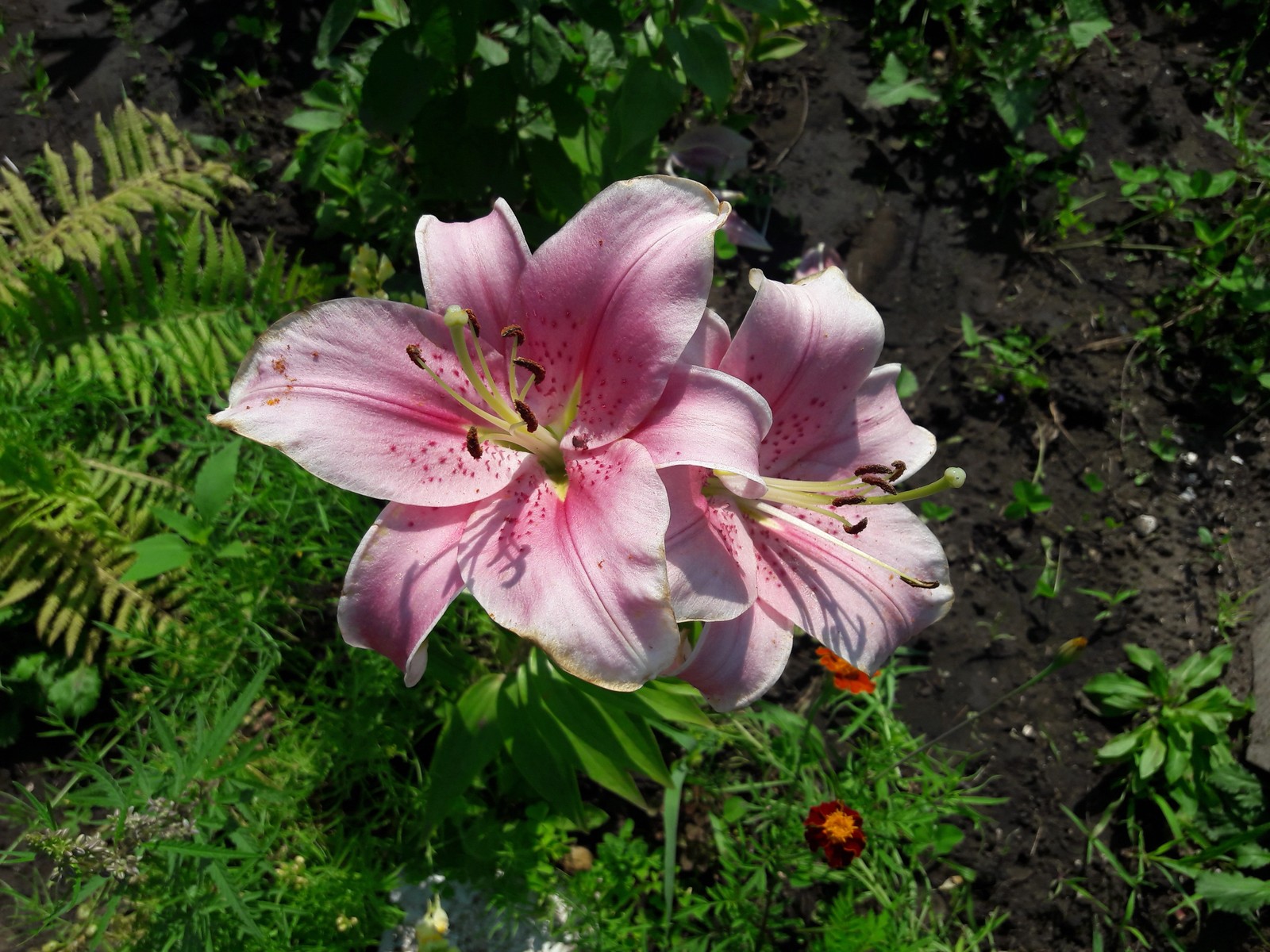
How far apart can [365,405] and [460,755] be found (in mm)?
960

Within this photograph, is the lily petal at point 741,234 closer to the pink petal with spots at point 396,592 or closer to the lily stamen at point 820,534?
the lily stamen at point 820,534

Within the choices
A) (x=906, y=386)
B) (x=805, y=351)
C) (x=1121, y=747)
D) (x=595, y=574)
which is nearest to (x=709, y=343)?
(x=805, y=351)

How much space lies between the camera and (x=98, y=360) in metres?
2.43

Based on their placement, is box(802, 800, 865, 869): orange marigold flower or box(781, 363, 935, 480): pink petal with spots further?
box(802, 800, 865, 869): orange marigold flower

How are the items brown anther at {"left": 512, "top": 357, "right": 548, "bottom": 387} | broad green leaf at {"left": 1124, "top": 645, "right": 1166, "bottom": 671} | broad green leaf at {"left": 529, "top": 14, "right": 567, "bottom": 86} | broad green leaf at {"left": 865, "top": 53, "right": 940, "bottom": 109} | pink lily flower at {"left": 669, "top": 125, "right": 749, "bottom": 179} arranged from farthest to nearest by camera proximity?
1. broad green leaf at {"left": 865, "top": 53, "right": 940, "bottom": 109}
2. pink lily flower at {"left": 669, "top": 125, "right": 749, "bottom": 179}
3. broad green leaf at {"left": 1124, "top": 645, "right": 1166, "bottom": 671}
4. broad green leaf at {"left": 529, "top": 14, "right": 567, "bottom": 86}
5. brown anther at {"left": 512, "top": 357, "right": 548, "bottom": 387}

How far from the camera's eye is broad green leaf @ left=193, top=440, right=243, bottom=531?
180cm

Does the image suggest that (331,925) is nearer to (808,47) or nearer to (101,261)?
(101,261)

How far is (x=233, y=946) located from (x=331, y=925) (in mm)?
232

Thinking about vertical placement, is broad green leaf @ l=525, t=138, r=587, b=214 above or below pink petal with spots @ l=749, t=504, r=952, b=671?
above

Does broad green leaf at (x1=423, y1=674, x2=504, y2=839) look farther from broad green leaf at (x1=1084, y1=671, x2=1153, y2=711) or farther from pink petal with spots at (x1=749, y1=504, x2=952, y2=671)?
broad green leaf at (x1=1084, y1=671, x2=1153, y2=711)

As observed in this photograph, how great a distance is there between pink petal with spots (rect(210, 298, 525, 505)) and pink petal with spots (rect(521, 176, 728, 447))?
0.58 feet

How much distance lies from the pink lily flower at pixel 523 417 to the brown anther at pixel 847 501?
20 cm

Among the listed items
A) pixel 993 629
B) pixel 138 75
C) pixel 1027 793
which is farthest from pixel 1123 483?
pixel 138 75

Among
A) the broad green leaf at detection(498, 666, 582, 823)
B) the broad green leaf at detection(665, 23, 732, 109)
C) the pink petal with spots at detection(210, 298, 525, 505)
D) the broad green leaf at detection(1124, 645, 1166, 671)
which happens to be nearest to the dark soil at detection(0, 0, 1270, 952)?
the broad green leaf at detection(1124, 645, 1166, 671)
